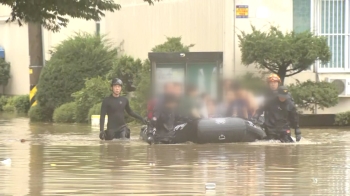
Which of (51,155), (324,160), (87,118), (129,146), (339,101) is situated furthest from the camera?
(87,118)

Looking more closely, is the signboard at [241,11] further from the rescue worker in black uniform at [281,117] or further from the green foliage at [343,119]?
the rescue worker in black uniform at [281,117]

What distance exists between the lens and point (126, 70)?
28.5 meters

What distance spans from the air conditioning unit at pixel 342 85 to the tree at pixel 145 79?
417 centimetres

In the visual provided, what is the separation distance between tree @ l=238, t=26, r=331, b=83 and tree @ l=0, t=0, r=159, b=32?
34.8ft

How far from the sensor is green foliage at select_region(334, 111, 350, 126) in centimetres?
2522

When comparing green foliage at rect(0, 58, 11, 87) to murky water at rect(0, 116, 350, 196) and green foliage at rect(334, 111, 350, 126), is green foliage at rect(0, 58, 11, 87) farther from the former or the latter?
green foliage at rect(334, 111, 350, 126)

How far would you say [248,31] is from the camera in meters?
25.9

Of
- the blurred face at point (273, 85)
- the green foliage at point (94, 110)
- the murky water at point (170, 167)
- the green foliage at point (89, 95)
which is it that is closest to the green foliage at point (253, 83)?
the blurred face at point (273, 85)

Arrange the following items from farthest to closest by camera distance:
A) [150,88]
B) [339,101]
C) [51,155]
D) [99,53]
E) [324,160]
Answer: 1. [99,53]
2. [339,101]
3. [150,88]
4. [51,155]
5. [324,160]

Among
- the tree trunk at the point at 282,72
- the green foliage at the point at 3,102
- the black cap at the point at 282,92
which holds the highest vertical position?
the tree trunk at the point at 282,72

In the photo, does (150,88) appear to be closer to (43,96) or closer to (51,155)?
(51,155)

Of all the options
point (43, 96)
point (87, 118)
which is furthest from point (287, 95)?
point (43, 96)

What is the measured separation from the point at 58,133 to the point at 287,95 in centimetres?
655

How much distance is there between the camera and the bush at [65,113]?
2872cm
